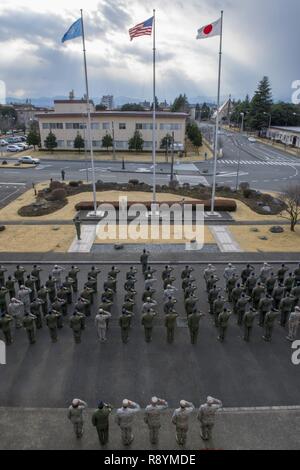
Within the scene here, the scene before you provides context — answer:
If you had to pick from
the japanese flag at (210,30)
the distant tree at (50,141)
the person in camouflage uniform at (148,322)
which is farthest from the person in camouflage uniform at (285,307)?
the distant tree at (50,141)

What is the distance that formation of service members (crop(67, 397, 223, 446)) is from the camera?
7523 millimetres

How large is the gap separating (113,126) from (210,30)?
133 ft

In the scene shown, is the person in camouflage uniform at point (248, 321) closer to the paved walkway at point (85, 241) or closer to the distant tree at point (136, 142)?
the paved walkway at point (85, 241)

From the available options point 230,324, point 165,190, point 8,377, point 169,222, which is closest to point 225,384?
point 230,324

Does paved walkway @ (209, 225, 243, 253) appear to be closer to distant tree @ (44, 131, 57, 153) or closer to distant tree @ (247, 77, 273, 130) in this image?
distant tree @ (44, 131, 57, 153)

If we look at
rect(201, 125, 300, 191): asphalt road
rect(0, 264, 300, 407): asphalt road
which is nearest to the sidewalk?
rect(0, 264, 300, 407): asphalt road

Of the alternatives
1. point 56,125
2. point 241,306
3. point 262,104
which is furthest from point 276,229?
point 262,104

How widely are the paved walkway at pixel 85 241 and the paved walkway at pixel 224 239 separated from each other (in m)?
7.32

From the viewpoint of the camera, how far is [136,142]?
56.4 meters

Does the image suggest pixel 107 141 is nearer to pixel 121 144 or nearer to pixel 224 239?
pixel 121 144

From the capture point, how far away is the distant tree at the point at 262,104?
82.6 meters

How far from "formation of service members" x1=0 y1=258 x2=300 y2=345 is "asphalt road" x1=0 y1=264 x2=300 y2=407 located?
12.6 inches
